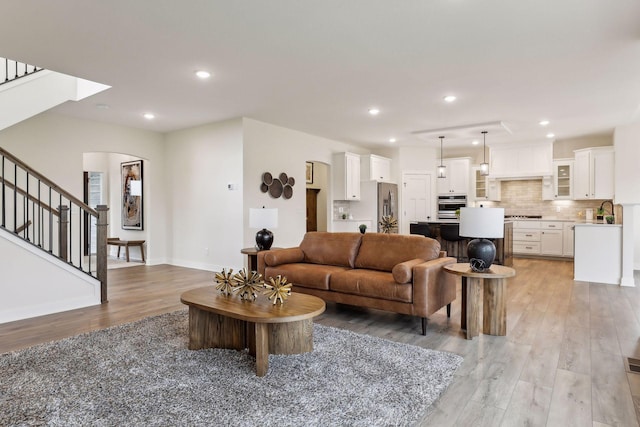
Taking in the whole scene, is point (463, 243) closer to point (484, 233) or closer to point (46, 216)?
point (484, 233)

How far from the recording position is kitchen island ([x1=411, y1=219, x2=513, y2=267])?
693 centimetres

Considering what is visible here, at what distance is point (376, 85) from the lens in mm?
4594

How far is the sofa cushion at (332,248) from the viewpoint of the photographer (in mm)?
4277

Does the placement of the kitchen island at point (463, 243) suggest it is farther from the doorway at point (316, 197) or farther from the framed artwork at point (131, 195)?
the framed artwork at point (131, 195)

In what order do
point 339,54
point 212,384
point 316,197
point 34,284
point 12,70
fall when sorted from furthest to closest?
point 316,197
point 12,70
point 34,284
point 339,54
point 212,384

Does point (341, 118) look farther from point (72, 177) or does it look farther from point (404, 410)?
point (404, 410)

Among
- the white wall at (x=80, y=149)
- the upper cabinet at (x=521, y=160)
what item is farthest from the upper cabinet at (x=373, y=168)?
the white wall at (x=80, y=149)

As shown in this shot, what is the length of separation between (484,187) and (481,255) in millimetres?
6400

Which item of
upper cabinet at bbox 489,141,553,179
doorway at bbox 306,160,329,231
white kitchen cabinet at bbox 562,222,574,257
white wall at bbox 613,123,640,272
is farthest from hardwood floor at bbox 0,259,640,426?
doorway at bbox 306,160,329,231

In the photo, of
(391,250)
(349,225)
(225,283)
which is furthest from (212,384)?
(349,225)

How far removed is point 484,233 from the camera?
3.31m

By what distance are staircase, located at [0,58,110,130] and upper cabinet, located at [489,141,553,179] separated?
793 cm

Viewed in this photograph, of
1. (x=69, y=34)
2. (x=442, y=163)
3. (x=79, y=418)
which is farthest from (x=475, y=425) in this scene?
(x=442, y=163)

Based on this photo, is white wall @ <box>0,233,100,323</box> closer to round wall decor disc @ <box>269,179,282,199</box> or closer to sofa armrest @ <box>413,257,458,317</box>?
round wall decor disc @ <box>269,179,282,199</box>
